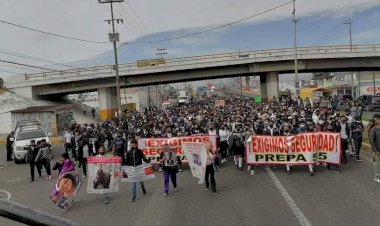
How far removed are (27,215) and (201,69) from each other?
46.9m

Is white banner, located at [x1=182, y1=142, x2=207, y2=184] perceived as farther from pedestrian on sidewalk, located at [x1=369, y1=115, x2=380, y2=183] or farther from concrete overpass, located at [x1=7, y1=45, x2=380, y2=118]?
concrete overpass, located at [x1=7, y1=45, x2=380, y2=118]

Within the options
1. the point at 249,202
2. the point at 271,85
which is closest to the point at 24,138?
the point at 249,202

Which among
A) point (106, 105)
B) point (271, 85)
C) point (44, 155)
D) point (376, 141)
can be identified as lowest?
point (44, 155)

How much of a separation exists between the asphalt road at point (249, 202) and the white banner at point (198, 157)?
16.9 inches

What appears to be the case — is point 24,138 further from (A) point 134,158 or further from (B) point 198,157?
(B) point 198,157

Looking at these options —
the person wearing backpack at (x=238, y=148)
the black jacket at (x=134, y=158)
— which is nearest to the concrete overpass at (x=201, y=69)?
the person wearing backpack at (x=238, y=148)

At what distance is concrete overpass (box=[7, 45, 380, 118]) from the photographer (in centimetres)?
4575

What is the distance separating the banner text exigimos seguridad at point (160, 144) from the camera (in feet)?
50.4

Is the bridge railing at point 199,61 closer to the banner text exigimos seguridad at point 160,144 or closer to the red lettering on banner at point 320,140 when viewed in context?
the banner text exigimos seguridad at point 160,144

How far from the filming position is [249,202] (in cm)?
948

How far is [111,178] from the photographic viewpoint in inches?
429

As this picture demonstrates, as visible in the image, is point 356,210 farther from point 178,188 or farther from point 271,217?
point 178,188

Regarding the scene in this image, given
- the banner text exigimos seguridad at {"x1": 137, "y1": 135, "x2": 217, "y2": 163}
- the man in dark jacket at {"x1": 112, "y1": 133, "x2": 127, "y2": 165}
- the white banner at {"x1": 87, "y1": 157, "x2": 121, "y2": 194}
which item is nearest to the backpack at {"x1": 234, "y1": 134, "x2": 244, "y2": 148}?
the banner text exigimos seguridad at {"x1": 137, "y1": 135, "x2": 217, "y2": 163}

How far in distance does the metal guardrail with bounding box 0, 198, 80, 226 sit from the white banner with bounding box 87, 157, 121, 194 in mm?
9645
